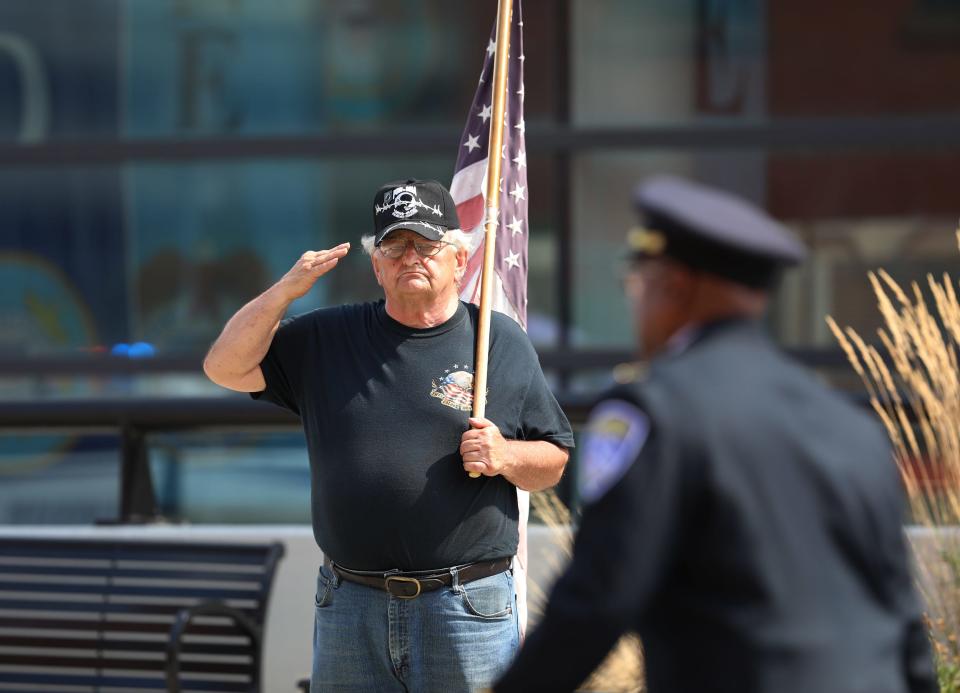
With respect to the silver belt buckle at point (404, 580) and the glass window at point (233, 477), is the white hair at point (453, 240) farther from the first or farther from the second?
the glass window at point (233, 477)

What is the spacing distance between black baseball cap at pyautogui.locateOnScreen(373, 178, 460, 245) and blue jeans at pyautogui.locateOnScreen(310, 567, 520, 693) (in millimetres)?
859

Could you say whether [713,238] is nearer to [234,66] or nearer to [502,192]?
[502,192]

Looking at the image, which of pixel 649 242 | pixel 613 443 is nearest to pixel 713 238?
pixel 649 242

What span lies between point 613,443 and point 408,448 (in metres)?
1.56

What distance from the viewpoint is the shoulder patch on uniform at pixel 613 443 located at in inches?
79.4

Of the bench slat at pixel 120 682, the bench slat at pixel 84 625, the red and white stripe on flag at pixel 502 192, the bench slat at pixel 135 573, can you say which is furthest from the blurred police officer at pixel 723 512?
the bench slat at pixel 84 625

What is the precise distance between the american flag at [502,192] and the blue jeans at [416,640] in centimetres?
103

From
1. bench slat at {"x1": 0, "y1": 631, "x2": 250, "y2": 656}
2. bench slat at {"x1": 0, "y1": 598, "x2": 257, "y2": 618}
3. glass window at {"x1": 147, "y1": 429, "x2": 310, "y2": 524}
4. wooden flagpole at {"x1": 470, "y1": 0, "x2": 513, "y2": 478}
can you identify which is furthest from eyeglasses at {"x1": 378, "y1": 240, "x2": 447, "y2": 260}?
glass window at {"x1": 147, "y1": 429, "x2": 310, "y2": 524}

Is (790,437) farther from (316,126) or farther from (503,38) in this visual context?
(316,126)

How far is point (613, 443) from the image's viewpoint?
81.4 inches

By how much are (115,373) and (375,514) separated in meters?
3.51

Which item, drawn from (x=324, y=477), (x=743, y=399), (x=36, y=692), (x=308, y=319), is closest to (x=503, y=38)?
(x=308, y=319)

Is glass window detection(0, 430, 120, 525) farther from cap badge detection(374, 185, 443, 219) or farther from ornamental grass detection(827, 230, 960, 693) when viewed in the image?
ornamental grass detection(827, 230, 960, 693)

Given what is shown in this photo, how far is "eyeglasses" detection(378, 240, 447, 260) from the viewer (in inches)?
145
